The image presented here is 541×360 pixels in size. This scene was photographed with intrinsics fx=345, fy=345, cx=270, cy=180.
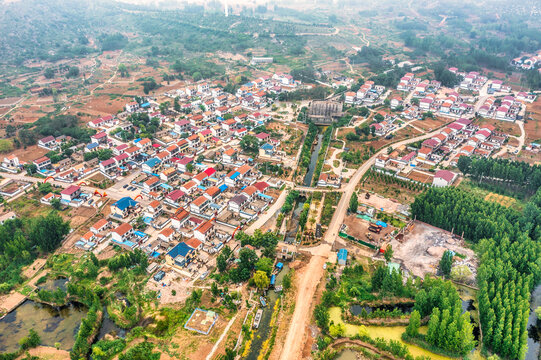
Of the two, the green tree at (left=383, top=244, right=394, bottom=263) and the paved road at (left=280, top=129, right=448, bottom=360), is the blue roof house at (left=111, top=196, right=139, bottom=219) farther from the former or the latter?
the green tree at (left=383, top=244, right=394, bottom=263)

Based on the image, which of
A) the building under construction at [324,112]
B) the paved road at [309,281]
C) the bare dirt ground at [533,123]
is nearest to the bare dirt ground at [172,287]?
the paved road at [309,281]

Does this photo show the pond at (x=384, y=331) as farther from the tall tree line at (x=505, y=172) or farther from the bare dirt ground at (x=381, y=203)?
the tall tree line at (x=505, y=172)

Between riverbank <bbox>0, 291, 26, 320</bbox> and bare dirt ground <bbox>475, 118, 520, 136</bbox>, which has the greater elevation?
bare dirt ground <bbox>475, 118, 520, 136</bbox>

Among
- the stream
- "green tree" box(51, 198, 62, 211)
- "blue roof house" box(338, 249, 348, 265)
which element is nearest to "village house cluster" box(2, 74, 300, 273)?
"green tree" box(51, 198, 62, 211)

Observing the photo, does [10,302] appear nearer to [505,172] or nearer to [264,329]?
[264,329]

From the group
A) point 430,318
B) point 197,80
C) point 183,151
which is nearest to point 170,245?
point 183,151

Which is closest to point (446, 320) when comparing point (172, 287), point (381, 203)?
point (381, 203)
